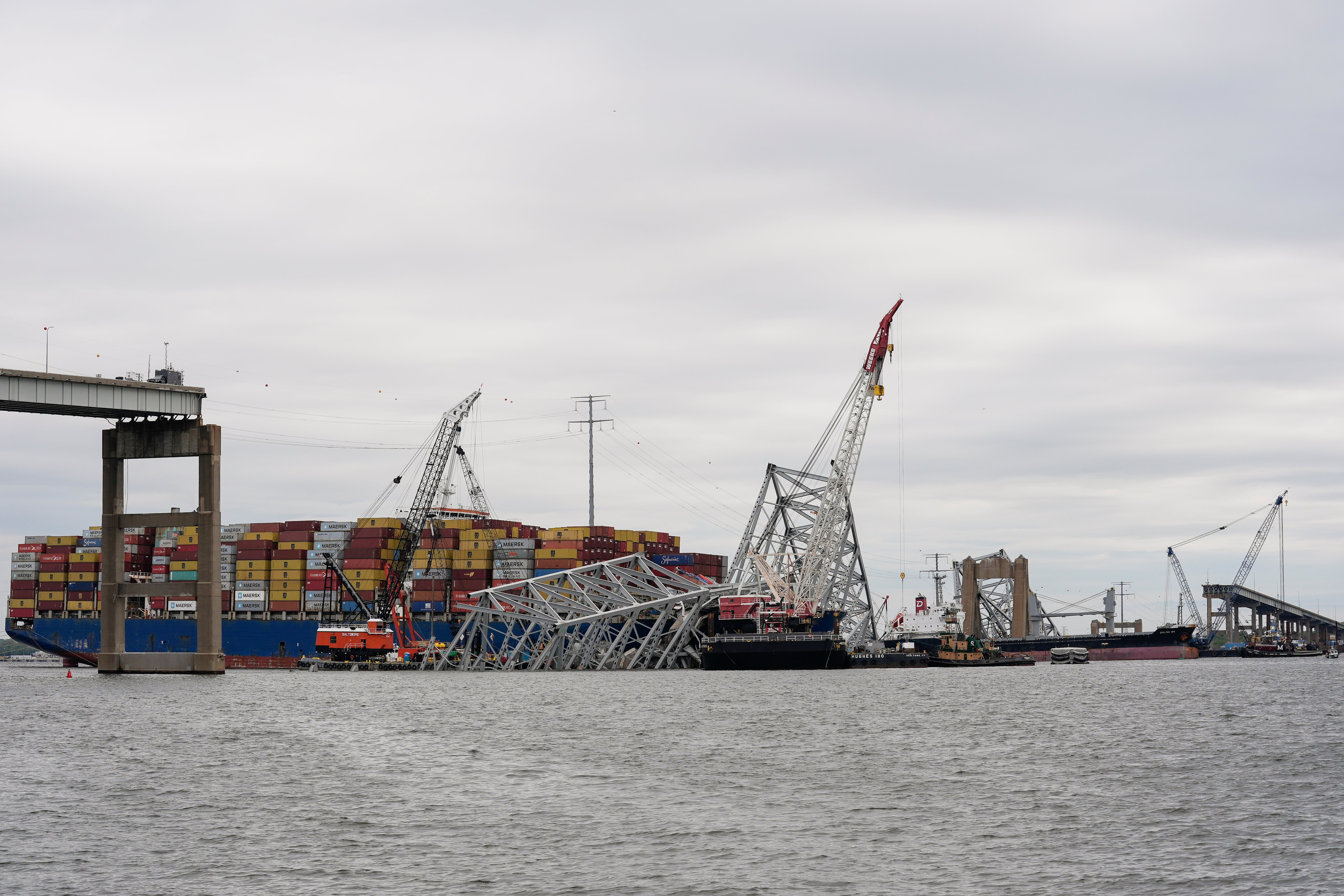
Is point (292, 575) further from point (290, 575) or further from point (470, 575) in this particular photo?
point (470, 575)

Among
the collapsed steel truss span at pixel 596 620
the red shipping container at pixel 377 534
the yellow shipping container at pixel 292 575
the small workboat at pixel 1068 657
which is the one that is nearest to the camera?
the collapsed steel truss span at pixel 596 620

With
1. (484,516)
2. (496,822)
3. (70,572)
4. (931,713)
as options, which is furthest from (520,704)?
(70,572)

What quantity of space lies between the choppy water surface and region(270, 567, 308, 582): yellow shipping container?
294 ft

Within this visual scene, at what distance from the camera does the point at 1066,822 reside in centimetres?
3212

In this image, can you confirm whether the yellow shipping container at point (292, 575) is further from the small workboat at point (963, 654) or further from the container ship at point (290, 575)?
the small workboat at point (963, 654)

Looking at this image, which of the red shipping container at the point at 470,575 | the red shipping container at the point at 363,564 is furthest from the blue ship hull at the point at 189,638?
the red shipping container at the point at 470,575

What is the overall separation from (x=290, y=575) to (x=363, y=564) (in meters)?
12.1

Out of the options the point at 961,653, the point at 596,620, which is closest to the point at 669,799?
the point at 596,620

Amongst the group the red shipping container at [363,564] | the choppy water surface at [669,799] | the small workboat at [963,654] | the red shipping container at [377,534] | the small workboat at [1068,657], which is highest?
the red shipping container at [377,534]

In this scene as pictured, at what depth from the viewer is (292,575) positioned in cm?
16100

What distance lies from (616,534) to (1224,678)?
7593cm

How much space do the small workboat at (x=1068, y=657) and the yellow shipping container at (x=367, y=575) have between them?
94.6 metres

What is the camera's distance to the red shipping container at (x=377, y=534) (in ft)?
515

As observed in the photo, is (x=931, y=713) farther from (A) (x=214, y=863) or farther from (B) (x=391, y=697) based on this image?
(A) (x=214, y=863)
